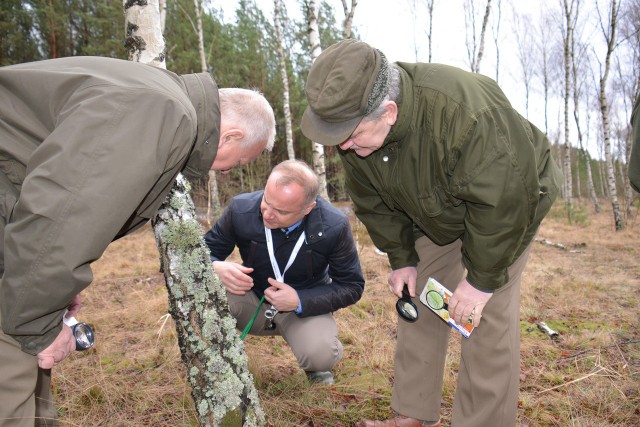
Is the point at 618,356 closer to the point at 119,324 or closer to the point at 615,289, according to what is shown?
the point at 615,289

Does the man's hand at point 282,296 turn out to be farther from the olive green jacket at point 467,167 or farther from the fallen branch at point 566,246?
the fallen branch at point 566,246

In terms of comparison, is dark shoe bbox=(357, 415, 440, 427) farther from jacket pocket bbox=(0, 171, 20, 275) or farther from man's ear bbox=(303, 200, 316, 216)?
jacket pocket bbox=(0, 171, 20, 275)

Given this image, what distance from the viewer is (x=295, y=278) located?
300cm

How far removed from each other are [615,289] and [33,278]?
5.69 meters

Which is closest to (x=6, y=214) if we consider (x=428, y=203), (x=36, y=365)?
(x=36, y=365)

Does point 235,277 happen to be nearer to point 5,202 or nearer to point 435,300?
point 435,300

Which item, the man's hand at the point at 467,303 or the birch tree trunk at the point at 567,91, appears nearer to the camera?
the man's hand at the point at 467,303

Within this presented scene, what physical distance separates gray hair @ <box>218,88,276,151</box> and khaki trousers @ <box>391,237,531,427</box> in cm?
111

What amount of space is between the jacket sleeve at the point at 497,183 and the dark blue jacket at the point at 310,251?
3.83ft

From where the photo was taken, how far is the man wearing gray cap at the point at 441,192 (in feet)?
5.44

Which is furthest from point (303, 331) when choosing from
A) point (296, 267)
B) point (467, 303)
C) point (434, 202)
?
point (434, 202)

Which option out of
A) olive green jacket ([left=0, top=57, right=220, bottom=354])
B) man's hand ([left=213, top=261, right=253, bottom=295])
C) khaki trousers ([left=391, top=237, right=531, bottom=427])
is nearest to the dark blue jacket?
man's hand ([left=213, top=261, right=253, bottom=295])

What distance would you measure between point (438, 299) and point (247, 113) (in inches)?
50.9

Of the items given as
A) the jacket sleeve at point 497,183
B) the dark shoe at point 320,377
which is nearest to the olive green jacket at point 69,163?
the jacket sleeve at point 497,183
